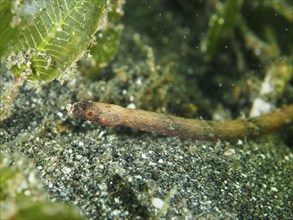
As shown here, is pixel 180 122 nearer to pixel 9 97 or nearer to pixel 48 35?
pixel 48 35

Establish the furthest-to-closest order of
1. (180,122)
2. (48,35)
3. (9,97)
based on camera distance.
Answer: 1. (180,122)
2. (9,97)
3. (48,35)

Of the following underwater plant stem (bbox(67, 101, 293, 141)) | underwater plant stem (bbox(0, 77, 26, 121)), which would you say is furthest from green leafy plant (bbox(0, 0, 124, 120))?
underwater plant stem (bbox(67, 101, 293, 141))

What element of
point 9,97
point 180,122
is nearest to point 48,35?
point 9,97

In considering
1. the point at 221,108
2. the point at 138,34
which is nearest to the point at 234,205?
the point at 221,108

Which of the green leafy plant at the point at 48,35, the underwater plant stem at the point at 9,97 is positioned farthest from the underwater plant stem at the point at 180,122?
the underwater plant stem at the point at 9,97

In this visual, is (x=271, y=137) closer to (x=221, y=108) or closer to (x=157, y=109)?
(x=221, y=108)

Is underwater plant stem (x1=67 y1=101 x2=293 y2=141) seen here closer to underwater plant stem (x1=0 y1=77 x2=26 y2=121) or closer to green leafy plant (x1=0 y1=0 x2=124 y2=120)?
green leafy plant (x1=0 y1=0 x2=124 y2=120)

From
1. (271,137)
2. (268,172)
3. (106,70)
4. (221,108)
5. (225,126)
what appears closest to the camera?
(268,172)

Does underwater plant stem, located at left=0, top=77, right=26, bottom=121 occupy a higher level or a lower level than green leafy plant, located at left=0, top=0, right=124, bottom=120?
lower

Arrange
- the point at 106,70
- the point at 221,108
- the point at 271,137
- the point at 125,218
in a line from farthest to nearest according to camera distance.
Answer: the point at 221,108
the point at 106,70
the point at 271,137
the point at 125,218
